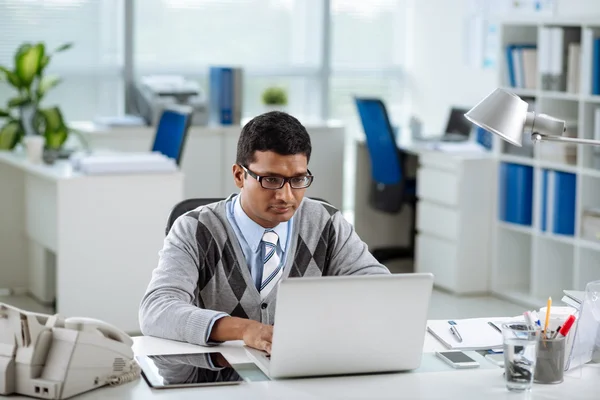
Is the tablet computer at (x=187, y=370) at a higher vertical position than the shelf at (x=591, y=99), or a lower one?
lower

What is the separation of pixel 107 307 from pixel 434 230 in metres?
1.91

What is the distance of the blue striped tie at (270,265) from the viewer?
2467mm

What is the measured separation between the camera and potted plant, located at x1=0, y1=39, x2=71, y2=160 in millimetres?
5316

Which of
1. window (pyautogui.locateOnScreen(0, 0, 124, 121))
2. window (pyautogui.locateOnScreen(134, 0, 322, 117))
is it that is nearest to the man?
window (pyautogui.locateOnScreen(0, 0, 124, 121))

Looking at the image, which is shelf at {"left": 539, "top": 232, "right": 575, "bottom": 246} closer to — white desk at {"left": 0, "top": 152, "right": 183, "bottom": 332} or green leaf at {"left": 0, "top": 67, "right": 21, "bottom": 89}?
white desk at {"left": 0, "top": 152, "right": 183, "bottom": 332}

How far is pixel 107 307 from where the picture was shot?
178 inches

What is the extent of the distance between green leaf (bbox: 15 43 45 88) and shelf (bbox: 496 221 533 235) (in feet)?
8.28

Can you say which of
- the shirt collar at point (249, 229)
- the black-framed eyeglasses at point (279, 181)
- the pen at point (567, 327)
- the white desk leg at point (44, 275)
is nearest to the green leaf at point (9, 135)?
the white desk leg at point (44, 275)

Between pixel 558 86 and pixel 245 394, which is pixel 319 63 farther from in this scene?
pixel 245 394

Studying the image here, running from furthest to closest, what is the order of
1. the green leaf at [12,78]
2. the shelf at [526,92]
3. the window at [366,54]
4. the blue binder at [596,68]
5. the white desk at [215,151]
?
the window at [366,54]
the white desk at [215,151]
the green leaf at [12,78]
the shelf at [526,92]
the blue binder at [596,68]

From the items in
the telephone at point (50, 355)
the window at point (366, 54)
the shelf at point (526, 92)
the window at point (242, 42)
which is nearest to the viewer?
the telephone at point (50, 355)

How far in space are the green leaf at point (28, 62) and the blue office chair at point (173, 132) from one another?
74 cm

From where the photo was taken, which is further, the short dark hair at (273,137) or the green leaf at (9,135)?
the green leaf at (9,135)

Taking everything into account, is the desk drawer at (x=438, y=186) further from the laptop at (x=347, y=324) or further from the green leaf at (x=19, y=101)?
the laptop at (x=347, y=324)
